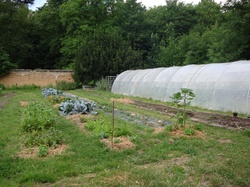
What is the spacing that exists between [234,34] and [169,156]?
17.8 meters

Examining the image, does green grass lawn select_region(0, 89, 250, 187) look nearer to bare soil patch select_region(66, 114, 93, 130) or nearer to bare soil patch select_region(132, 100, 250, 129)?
bare soil patch select_region(66, 114, 93, 130)

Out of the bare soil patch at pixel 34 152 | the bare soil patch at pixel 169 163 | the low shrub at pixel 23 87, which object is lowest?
the low shrub at pixel 23 87

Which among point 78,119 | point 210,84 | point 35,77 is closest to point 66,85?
point 35,77

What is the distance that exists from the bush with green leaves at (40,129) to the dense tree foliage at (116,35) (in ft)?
55.3

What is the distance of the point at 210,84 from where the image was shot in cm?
1044

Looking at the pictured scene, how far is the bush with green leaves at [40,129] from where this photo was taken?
4.90m

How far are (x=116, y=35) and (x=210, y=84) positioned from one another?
56.5 feet

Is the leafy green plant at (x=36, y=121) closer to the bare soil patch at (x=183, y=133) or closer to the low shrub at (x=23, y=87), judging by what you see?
the bare soil patch at (x=183, y=133)

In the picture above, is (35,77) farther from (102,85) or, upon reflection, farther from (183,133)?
(183,133)

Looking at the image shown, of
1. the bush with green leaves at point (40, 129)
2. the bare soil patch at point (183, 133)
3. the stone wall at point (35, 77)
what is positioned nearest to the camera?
the bush with green leaves at point (40, 129)

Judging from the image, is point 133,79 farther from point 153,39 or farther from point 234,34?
point 153,39

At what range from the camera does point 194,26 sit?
102 feet

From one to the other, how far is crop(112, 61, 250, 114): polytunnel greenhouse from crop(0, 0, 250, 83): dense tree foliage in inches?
305

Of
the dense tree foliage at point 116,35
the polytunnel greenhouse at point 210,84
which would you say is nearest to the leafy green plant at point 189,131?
the polytunnel greenhouse at point 210,84
